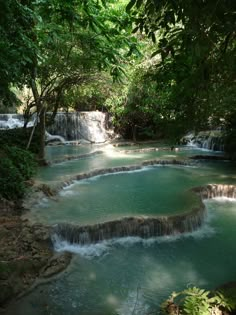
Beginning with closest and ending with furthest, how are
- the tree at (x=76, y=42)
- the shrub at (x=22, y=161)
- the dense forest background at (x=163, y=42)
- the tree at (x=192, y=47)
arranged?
the tree at (x=192, y=47)
the dense forest background at (x=163, y=42)
the tree at (x=76, y=42)
the shrub at (x=22, y=161)

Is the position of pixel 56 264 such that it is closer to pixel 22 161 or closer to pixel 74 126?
pixel 22 161

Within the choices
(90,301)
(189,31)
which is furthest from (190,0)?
(90,301)

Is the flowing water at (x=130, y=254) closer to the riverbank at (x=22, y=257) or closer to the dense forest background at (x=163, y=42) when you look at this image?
the riverbank at (x=22, y=257)

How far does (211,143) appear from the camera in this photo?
17.2 metres

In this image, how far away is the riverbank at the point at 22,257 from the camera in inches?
188

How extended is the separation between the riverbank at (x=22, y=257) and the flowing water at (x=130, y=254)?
0.19 metres

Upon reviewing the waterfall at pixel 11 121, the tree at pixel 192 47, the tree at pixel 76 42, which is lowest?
the waterfall at pixel 11 121

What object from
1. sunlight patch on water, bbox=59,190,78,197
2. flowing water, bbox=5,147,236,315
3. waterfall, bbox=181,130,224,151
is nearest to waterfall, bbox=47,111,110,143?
waterfall, bbox=181,130,224,151

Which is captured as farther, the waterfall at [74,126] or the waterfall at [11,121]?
the waterfall at [74,126]

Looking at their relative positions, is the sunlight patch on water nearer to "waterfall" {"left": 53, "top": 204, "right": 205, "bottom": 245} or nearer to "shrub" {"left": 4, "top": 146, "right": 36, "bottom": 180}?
"shrub" {"left": 4, "top": 146, "right": 36, "bottom": 180}

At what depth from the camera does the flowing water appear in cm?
466

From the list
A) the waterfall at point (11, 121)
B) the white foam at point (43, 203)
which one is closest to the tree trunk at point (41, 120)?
the white foam at point (43, 203)

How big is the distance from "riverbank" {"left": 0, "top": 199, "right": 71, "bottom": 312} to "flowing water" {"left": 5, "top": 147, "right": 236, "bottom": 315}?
7.4 inches

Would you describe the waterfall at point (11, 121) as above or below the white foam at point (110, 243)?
above
